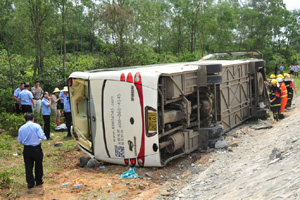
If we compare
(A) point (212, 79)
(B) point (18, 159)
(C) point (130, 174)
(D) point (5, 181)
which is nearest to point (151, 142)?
(C) point (130, 174)

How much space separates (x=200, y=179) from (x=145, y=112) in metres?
1.66

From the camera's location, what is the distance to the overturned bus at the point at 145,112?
6.33 m

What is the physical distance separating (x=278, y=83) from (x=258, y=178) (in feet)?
26.1

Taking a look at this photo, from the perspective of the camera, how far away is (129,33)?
18891mm

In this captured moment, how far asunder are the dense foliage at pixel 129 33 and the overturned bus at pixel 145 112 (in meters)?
6.59

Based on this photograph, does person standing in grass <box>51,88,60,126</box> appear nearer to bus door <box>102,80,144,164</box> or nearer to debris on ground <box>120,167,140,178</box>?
bus door <box>102,80,144,164</box>

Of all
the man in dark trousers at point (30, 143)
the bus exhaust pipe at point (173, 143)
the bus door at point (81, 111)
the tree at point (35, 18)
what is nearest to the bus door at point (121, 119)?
the bus exhaust pipe at point (173, 143)

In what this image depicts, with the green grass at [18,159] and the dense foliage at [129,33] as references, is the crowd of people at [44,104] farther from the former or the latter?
the dense foliage at [129,33]

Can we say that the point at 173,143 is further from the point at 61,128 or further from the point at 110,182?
the point at 61,128

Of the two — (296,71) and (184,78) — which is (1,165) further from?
(296,71)

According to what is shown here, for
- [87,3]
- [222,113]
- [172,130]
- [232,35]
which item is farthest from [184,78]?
[232,35]

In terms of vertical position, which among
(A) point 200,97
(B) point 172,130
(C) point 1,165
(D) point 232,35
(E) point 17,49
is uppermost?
(D) point 232,35

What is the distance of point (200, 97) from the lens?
8.21 m

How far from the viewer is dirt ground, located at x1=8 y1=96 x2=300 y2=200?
440 centimetres
